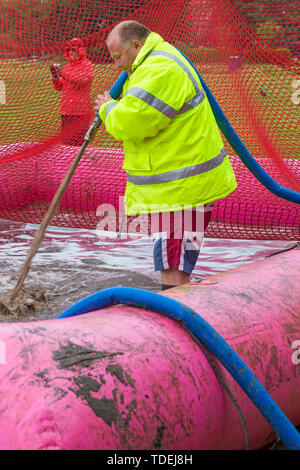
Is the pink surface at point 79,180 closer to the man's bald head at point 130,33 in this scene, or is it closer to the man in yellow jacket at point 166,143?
the man in yellow jacket at point 166,143

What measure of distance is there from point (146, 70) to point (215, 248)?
91.6 inches

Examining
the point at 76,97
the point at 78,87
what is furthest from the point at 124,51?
the point at 78,87

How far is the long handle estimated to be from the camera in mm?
3289

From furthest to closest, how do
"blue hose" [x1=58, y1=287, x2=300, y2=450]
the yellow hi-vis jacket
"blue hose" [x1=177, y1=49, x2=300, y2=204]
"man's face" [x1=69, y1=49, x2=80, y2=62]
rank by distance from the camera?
1. "man's face" [x1=69, y1=49, x2=80, y2=62]
2. "blue hose" [x1=177, y1=49, x2=300, y2=204]
3. the yellow hi-vis jacket
4. "blue hose" [x1=58, y1=287, x2=300, y2=450]

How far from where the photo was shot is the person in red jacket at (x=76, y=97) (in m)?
5.08

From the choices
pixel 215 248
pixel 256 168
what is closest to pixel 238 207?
pixel 215 248

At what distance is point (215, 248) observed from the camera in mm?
5027

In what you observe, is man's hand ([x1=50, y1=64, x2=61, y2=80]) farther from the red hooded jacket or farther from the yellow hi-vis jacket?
the yellow hi-vis jacket

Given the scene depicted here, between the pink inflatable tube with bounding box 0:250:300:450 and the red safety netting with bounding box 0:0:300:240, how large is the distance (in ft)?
7.59

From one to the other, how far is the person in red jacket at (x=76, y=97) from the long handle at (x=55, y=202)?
5.02 feet

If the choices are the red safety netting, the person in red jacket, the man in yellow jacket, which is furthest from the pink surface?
the man in yellow jacket

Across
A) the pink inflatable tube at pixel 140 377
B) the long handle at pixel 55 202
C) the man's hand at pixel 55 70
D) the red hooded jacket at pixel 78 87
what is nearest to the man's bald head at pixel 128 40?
the long handle at pixel 55 202

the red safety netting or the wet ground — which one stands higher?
the red safety netting
